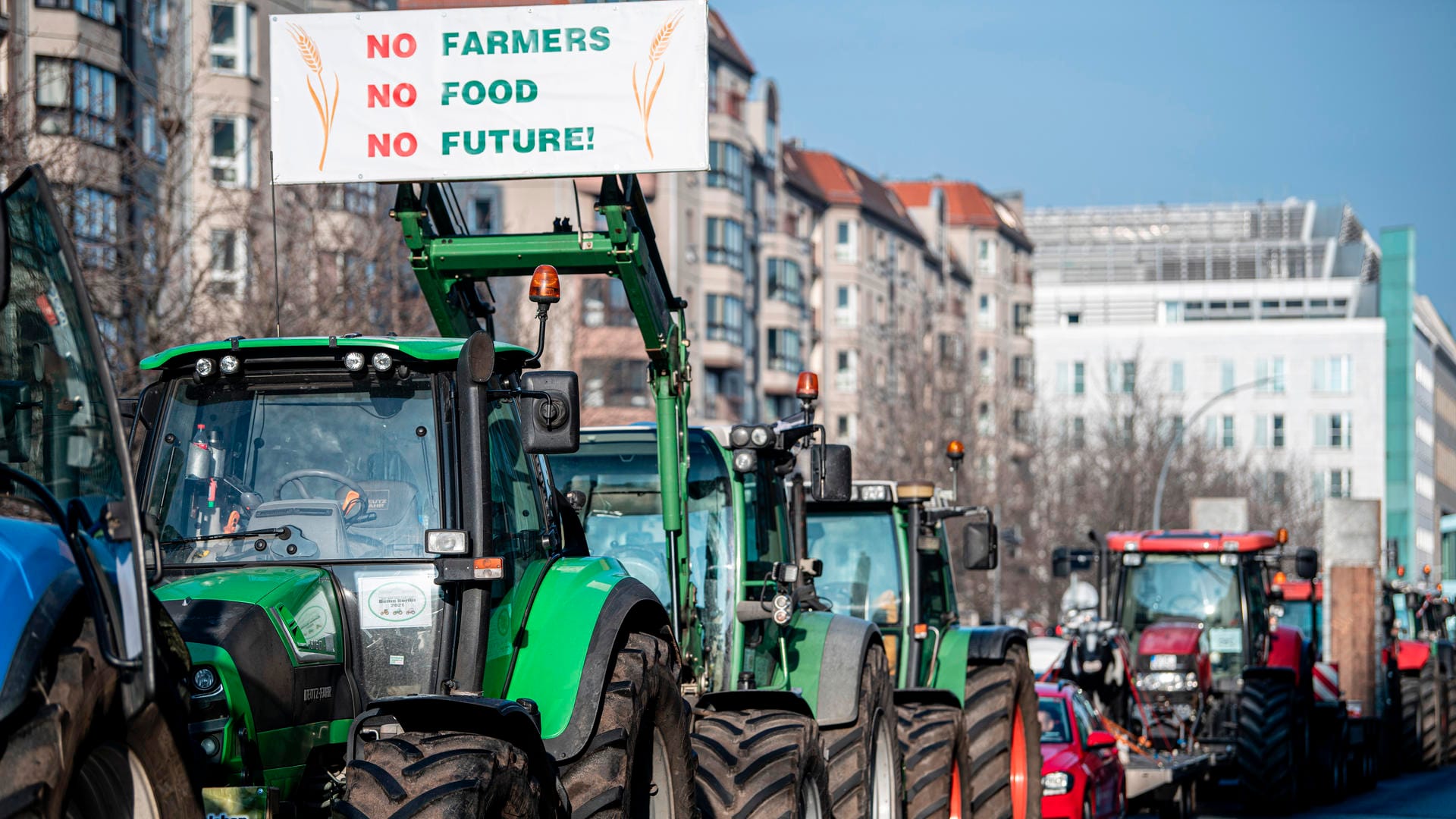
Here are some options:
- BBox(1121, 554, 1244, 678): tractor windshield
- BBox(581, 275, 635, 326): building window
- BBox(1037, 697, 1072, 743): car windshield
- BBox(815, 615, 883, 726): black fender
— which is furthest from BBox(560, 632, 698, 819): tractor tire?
BBox(581, 275, 635, 326): building window

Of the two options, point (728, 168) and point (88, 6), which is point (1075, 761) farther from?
point (728, 168)

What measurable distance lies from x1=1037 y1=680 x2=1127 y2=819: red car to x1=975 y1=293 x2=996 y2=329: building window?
247 feet

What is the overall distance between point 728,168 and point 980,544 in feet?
164

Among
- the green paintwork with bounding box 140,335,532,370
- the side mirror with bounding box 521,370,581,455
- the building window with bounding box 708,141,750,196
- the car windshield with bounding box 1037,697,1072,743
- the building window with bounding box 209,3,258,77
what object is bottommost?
the car windshield with bounding box 1037,697,1072,743

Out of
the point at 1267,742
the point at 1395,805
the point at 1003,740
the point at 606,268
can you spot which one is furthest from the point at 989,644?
the point at 1395,805

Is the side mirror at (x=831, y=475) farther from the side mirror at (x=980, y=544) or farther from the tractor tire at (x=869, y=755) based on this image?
the side mirror at (x=980, y=544)

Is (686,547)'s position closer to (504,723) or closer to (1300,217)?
(504,723)

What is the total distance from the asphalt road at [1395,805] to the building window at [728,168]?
126 feet

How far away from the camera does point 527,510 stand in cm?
676

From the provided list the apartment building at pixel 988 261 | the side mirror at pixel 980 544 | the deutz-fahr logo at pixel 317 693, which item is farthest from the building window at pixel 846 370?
the deutz-fahr logo at pixel 317 693

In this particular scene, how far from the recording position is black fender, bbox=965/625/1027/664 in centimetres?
1322

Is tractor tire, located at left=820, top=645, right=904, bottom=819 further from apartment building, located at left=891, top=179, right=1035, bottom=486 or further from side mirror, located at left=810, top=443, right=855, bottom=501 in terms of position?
apartment building, located at left=891, top=179, right=1035, bottom=486

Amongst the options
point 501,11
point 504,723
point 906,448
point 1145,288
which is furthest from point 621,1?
point 1145,288

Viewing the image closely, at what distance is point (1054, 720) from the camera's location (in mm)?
15148
